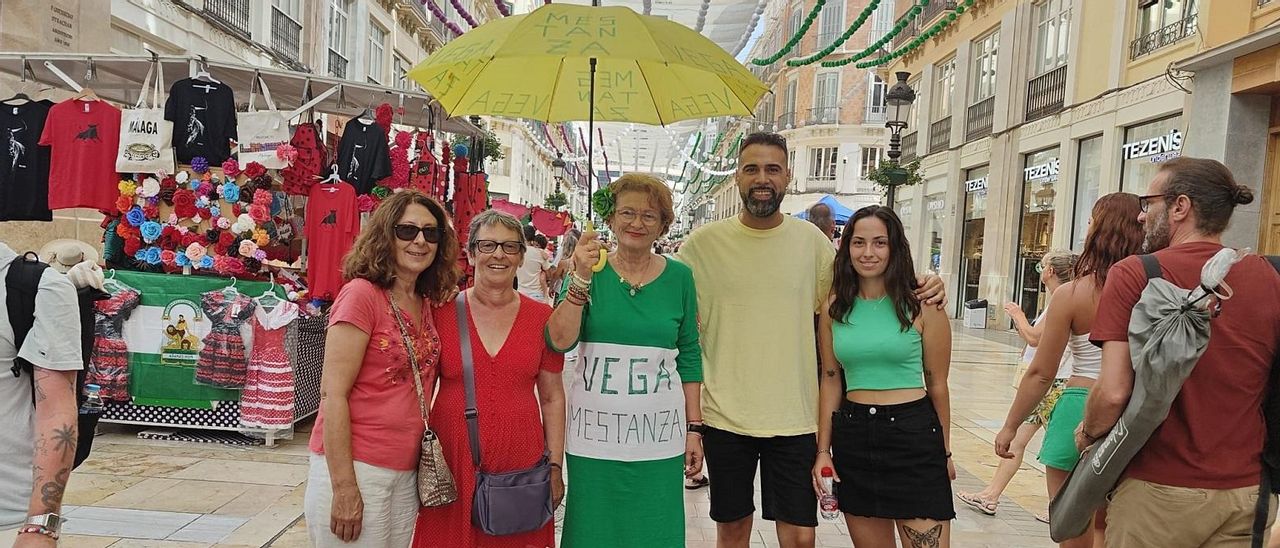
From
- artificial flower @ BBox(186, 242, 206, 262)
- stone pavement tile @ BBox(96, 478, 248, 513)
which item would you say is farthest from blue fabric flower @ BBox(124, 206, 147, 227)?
stone pavement tile @ BBox(96, 478, 248, 513)

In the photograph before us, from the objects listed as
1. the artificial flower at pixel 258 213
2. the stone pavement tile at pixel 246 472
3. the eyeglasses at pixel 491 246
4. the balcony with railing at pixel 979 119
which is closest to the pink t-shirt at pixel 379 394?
the eyeglasses at pixel 491 246

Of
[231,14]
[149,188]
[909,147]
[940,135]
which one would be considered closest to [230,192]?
[149,188]

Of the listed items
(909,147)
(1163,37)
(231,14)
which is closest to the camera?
(1163,37)

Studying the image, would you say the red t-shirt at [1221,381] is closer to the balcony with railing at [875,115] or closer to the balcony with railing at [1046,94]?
the balcony with railing at [1046,94]

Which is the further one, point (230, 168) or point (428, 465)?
point (230, 168)

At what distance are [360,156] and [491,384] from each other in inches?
175

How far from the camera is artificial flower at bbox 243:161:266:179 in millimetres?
6219

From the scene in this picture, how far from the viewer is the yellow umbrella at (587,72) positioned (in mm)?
2791

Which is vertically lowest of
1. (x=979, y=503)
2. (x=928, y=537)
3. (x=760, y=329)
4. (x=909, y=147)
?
(x=979, y=503)

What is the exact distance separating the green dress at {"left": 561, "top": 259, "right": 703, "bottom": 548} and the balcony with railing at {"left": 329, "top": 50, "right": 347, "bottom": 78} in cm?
1849

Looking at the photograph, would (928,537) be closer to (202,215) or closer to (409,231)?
(409,231)

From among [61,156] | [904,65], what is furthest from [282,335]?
[904,65]

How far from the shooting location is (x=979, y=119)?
1938 cm

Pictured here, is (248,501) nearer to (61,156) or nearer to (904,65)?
(61,156)
